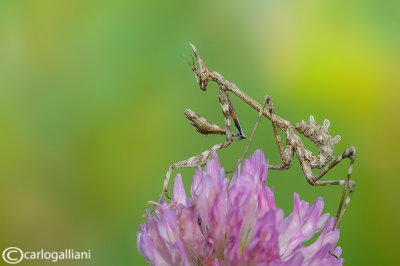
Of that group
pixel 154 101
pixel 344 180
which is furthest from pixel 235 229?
pixel 154 101

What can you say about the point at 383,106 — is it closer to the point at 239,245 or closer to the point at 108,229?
the point at 108,229

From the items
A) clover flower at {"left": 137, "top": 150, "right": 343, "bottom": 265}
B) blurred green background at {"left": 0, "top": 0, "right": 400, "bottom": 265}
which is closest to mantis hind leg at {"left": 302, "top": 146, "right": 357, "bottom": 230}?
clover flower at {"left": 137, "top": 150, "right": 343, "bottom": 265}

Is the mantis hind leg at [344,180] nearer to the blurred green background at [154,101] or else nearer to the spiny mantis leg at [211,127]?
the spiny mantis leg at [211,127]

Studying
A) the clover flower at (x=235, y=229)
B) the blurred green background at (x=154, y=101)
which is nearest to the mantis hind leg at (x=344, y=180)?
the clover flower at (x=235, y=229)

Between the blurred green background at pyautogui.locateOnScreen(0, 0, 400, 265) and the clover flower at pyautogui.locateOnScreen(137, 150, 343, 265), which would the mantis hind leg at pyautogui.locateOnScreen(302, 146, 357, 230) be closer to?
the clover flower at pyautogui.locateOnScreen(137, 150, 343, 265)

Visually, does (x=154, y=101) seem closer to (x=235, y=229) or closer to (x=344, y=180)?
(x=344, y=180)

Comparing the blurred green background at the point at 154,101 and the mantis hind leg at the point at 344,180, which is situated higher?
the blurred green background at the point at 154,101
